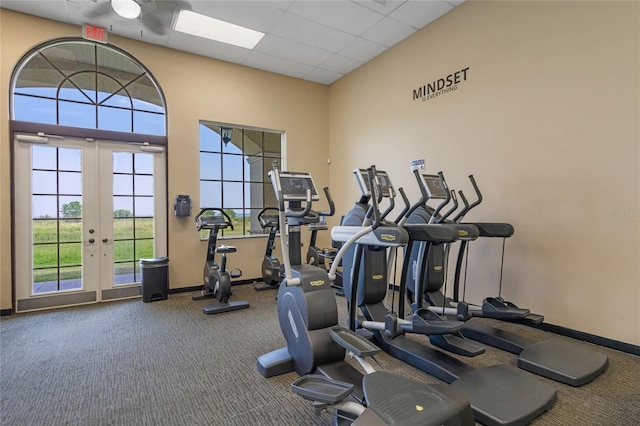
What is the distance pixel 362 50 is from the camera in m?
5.53

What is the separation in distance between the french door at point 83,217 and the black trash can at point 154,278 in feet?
1.37

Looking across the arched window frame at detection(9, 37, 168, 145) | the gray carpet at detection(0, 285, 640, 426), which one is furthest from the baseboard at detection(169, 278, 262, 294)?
the arched window frame at detection(9, 37, 168, 145)

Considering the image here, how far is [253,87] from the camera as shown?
6.12 metres

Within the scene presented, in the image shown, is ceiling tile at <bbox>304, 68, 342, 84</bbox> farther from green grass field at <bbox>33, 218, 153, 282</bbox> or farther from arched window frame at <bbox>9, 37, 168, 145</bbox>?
green grass field at <bbox>33, 218, 153, 282</bbox>

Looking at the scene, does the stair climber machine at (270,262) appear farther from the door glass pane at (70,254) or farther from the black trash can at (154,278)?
the door glass pane at (70,254)

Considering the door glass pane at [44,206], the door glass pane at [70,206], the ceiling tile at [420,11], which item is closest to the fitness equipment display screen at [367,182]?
the ceiling tile at [420,11]

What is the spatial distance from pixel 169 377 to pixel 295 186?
1.95 metres

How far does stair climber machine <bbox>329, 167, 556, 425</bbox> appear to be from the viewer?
80.7 inches

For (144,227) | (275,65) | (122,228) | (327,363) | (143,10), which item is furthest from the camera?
(275,65)

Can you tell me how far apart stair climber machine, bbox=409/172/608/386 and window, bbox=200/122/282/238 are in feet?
11.6

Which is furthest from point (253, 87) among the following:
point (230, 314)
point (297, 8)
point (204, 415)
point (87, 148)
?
point (204, 415)

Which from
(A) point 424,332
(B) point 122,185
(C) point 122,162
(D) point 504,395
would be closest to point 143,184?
(B) point 122,185

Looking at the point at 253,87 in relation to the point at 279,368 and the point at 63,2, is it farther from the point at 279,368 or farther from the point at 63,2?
the point at 279,368

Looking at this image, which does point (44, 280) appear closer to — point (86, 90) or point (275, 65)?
point (86, 90)
